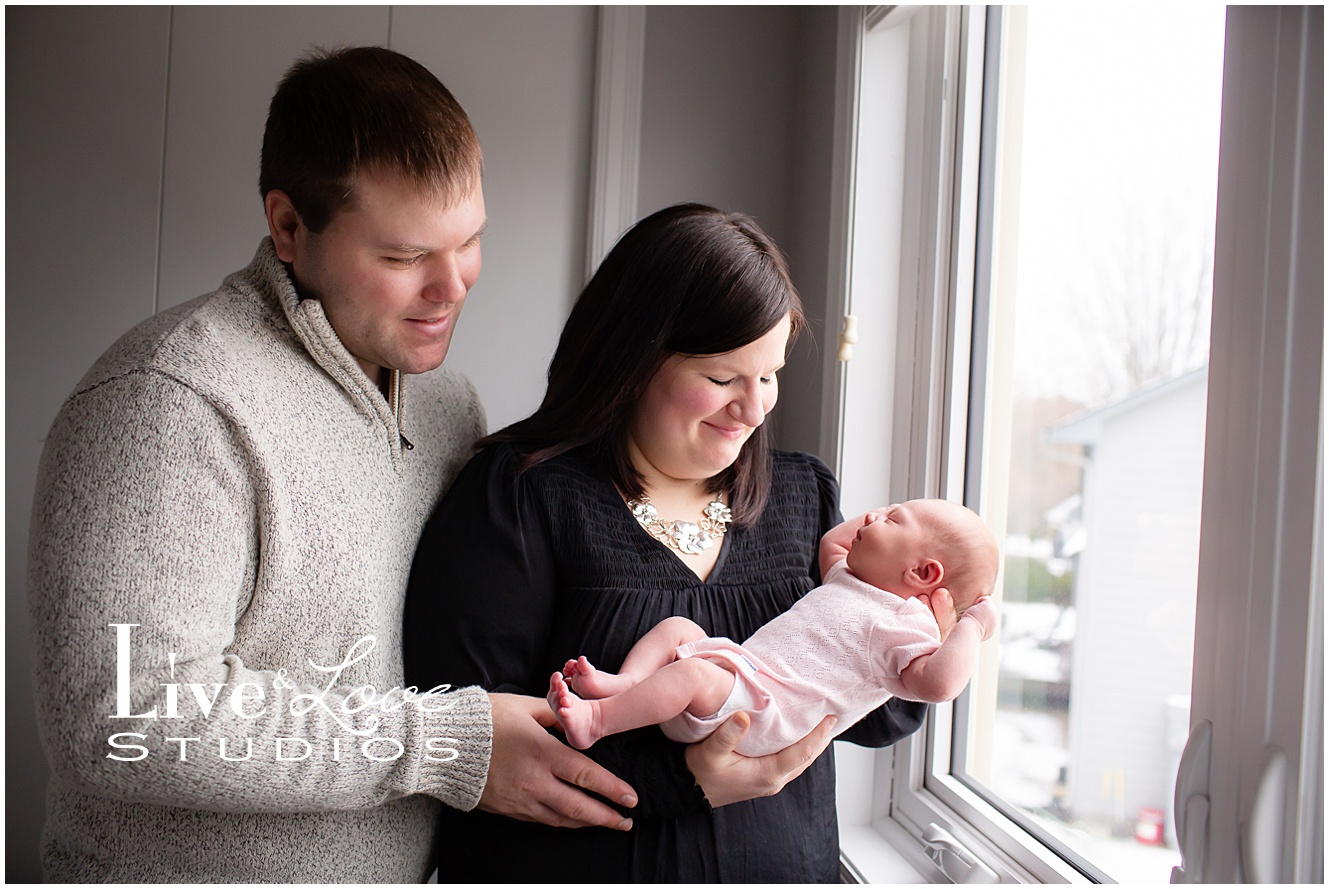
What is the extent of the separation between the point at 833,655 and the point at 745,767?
0.20m

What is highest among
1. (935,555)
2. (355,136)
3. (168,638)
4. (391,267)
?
(355,136)

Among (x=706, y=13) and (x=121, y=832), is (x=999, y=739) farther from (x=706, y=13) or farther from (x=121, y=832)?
(x=706, y=13)

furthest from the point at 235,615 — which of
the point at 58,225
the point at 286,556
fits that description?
the point at 58,225

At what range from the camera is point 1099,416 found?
147cm

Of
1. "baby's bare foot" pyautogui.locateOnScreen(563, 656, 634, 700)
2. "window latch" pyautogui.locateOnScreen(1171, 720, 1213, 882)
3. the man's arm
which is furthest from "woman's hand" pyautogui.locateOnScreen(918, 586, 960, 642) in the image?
the man's arm

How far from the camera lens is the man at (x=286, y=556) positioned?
1.02 meters

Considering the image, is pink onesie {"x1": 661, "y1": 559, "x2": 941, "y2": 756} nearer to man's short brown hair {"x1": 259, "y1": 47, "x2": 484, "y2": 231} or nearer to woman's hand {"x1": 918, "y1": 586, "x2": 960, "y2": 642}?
woman's hand {"x1": 918, "y1": 586, "x2": 960, "y2": 642}

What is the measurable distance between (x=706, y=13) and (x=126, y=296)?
153 centimetres

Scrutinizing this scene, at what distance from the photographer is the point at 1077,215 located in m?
1.56

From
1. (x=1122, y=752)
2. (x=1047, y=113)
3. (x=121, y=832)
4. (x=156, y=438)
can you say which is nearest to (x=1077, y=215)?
(x=1047, y=113)

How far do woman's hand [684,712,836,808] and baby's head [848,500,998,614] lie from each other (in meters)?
0.22

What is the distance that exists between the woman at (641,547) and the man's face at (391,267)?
0.21 meters

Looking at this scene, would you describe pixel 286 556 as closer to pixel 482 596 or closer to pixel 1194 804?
pixel 482 596

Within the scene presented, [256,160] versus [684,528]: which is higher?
[256,160]
